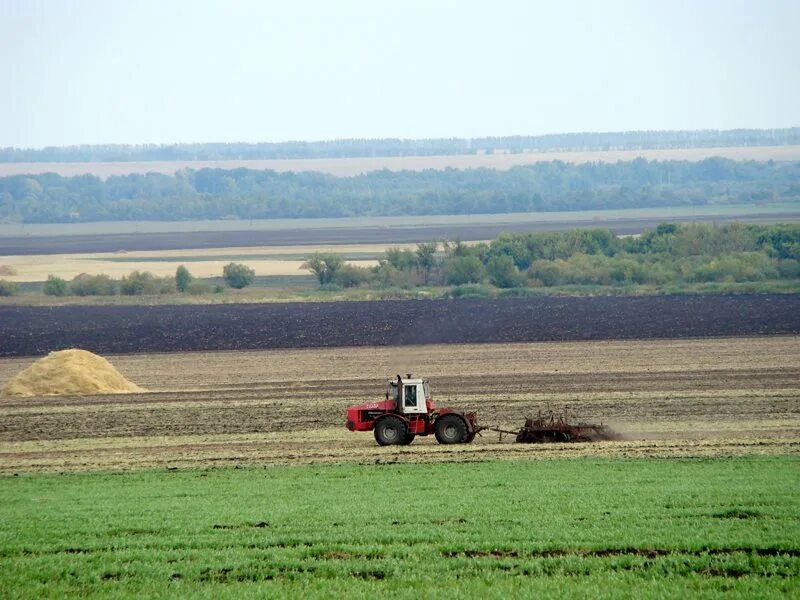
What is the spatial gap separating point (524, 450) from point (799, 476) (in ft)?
21.7

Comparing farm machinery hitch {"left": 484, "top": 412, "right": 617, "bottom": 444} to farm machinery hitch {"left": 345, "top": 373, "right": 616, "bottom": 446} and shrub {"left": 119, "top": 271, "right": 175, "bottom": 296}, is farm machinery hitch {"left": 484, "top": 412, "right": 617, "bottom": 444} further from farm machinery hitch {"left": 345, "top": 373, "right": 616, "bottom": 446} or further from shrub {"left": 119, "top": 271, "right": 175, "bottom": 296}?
shrub {"left": 119, "top": 271, "right": 175, "bottom": 296}

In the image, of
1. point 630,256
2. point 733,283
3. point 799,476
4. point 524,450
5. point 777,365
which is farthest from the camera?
point 630,256

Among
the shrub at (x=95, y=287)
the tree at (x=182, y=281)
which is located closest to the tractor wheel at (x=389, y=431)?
the tree at (x=182, y=281)

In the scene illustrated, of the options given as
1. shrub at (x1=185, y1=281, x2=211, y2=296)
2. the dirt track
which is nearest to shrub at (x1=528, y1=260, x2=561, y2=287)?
shrub at (x1=185, y1=281, x2=211, y2=296)

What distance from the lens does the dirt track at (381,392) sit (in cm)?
2567

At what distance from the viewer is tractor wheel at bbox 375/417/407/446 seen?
86.7ft

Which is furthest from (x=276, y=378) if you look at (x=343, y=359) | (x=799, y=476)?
(x=799, y=476)

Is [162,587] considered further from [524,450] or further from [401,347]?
[401,347]

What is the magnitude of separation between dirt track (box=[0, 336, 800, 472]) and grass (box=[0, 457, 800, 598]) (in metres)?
4.52

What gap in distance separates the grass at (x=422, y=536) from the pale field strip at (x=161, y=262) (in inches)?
3240

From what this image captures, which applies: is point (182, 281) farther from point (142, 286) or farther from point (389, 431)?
point (389, 431)

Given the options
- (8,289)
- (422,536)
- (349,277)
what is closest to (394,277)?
(349,277)

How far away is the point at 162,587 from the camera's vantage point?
492 inches

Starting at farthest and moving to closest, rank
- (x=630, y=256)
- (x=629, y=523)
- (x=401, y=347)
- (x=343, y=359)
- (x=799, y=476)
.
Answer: (x=630, y=256) → (x=401, y=347) → (x=343, y=359) → (x=799, y=476) → (x=629, y=523)
